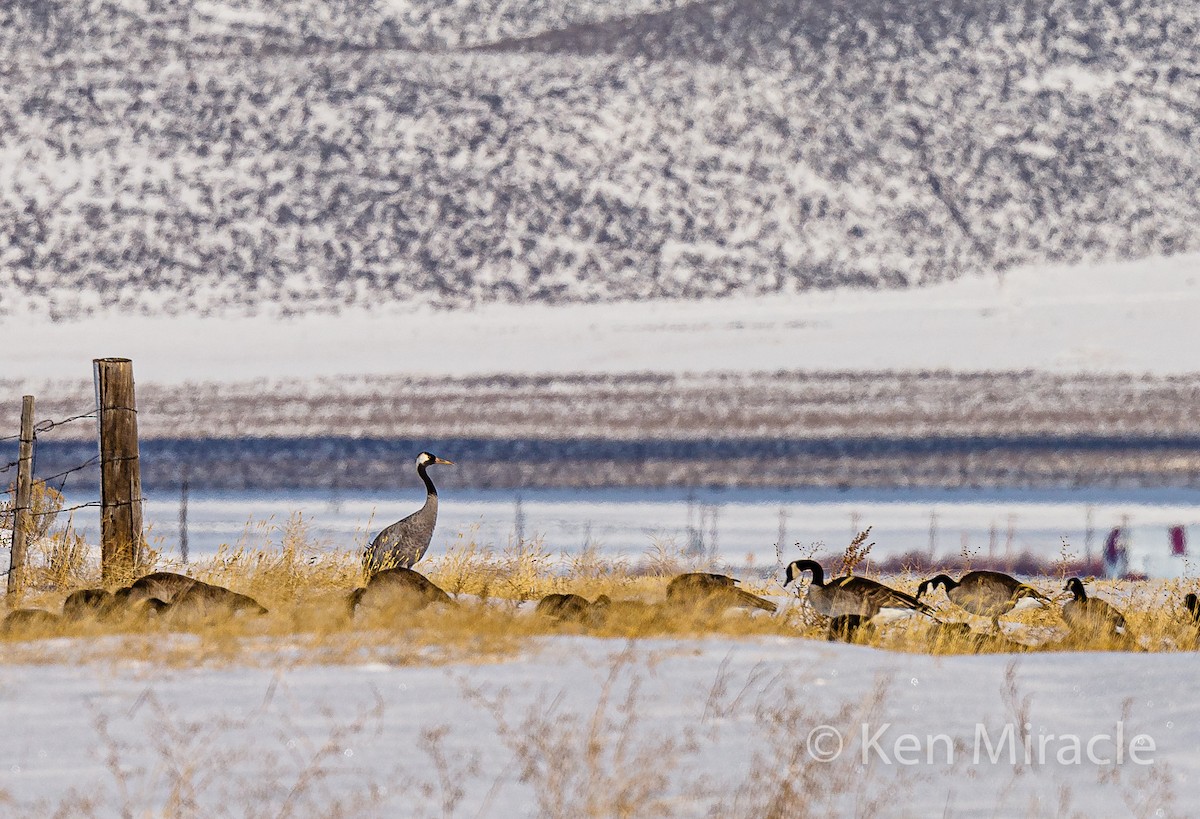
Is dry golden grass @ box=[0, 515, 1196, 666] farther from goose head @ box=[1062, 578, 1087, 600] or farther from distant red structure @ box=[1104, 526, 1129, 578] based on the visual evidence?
distant red structure @ box=[1104, 526, 1129, 578]

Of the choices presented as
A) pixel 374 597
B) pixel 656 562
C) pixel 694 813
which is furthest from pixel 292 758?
pixel 656 562

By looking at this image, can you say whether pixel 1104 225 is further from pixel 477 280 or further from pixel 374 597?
pixel 374 597

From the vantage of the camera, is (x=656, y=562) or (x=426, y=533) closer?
(x=426, y=533)

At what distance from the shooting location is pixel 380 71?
113562 millimetres

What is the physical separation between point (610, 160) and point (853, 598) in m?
97.2

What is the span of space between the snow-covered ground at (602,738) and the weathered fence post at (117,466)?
134 inches

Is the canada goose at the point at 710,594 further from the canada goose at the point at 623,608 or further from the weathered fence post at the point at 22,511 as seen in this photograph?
the weathered fence post at the point at 22,511

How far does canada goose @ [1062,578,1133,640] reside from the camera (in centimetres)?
968

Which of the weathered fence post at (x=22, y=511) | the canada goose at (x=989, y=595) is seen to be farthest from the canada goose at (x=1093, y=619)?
the weathered fence post at (x=22, y=511)

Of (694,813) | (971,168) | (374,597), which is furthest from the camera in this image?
(971,168)

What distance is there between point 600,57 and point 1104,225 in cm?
3425

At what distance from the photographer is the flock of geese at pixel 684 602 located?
884 cm

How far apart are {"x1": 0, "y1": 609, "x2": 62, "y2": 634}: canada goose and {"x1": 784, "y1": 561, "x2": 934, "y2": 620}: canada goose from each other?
11.8ft

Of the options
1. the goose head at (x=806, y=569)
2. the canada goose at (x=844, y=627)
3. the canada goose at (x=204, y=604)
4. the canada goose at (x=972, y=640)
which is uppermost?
Answer: the goose head at (x=806, y=569)
